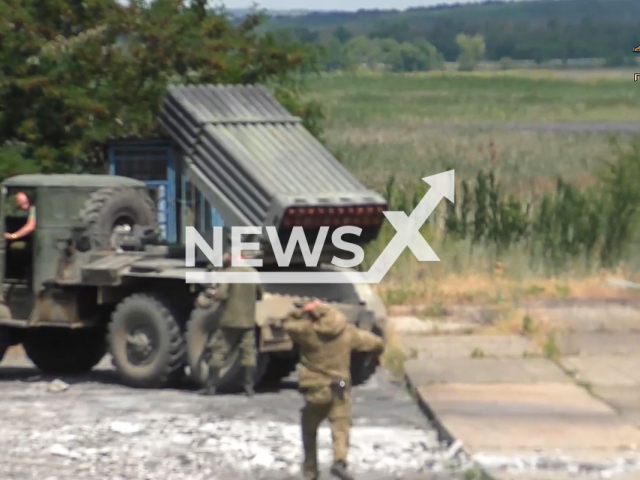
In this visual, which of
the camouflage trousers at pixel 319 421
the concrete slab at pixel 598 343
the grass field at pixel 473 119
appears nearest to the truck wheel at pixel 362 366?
the concrete slab at pixel 598 343

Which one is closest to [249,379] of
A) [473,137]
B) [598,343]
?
[598,343]

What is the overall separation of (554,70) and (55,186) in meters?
82.7

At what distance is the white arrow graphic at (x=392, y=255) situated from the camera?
1319cm

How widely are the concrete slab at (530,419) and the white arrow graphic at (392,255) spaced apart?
59.3 inches

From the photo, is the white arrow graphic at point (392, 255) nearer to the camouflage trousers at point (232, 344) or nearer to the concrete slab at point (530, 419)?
the camouflage trousers at point (232, 344)

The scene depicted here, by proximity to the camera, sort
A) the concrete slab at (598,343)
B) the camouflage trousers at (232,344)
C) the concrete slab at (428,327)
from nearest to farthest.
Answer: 1. the camouflage trousers at (232,344)
2. the concrete slab at (598,343)
3. the concrete slab at (428,327)

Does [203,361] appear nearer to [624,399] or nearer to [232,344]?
[232,344]

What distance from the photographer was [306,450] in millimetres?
9773

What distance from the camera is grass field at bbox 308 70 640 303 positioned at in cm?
2077

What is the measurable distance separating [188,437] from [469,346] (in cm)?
558

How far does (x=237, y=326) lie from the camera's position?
1292cm

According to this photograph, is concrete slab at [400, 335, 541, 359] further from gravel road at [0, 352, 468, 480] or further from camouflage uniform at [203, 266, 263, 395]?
camouflage uniform at [203, 266, 263, 395]

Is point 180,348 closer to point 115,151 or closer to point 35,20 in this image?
point 115,151

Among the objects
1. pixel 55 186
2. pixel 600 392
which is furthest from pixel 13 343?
pixel 600 392
